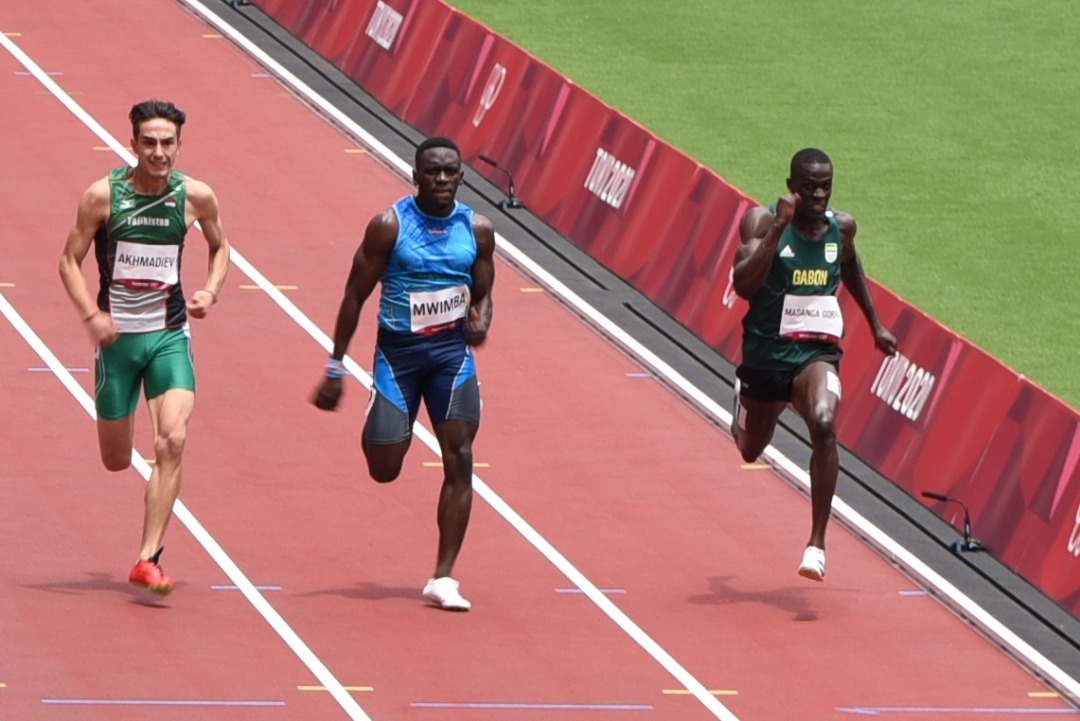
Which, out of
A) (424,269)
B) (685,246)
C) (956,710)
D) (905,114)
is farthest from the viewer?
(905,114)

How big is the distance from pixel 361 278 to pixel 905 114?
518 inches

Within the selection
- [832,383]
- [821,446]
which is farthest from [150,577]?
[832,383]

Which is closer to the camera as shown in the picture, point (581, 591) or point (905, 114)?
point (581, 591)

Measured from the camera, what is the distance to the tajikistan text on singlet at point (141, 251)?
43.0 feet

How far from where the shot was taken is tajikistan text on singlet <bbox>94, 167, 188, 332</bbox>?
13094 mm

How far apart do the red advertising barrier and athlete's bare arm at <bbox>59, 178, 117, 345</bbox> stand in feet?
16.8

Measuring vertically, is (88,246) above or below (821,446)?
below

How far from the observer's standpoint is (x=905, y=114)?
25422 millimetres

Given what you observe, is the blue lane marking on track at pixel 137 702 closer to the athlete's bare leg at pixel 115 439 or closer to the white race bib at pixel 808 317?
the athlete's bare leg at pixel 115 439

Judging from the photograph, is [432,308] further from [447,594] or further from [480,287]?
[447,594]

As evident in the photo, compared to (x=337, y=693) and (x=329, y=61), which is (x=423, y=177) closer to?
(x=337, y=693)

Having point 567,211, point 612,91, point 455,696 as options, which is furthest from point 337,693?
point 612,91

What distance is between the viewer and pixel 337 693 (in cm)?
1213

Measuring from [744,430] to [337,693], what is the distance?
125 inches
